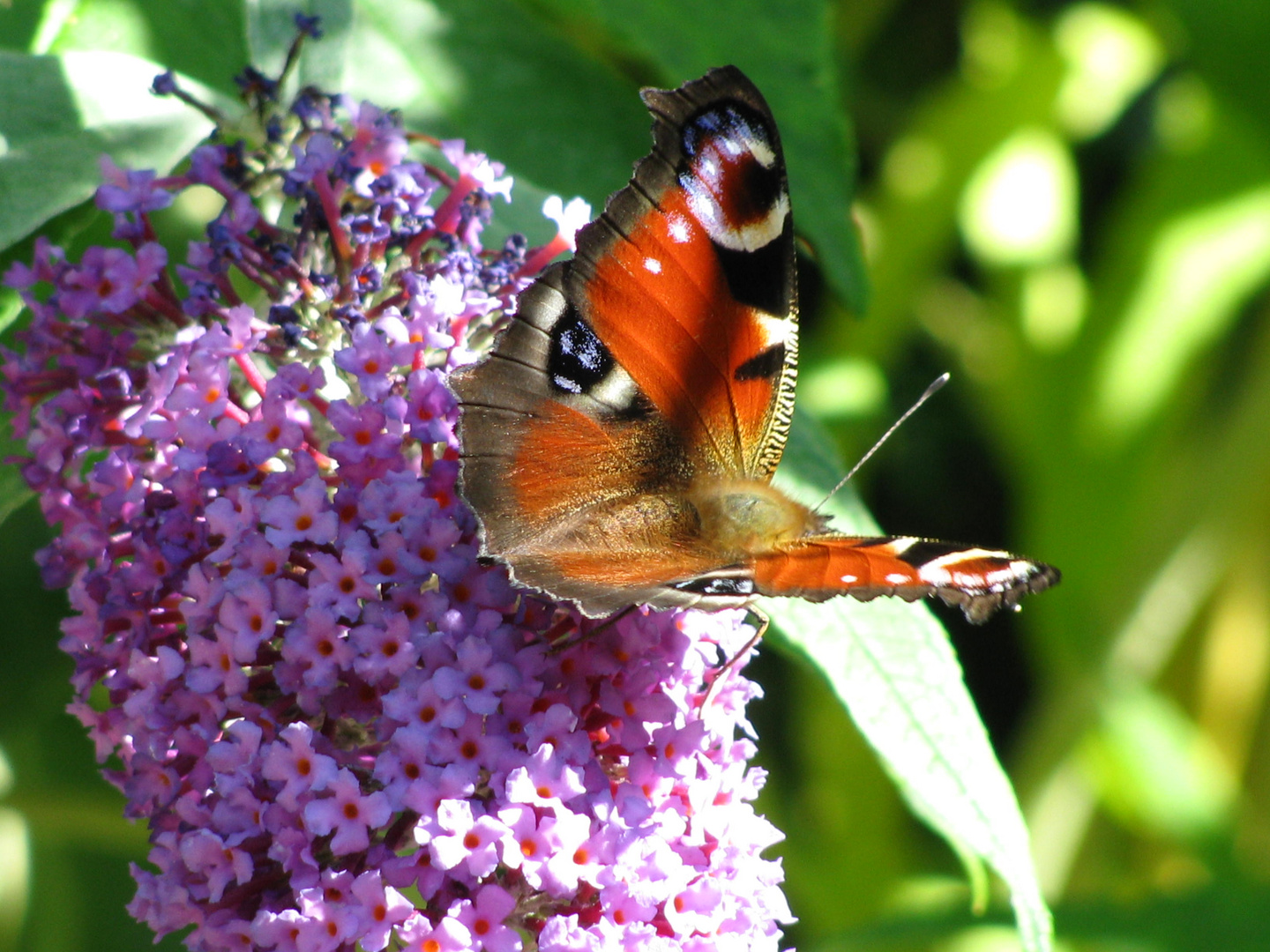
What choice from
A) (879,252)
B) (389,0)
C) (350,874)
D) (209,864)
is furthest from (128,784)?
(879,252)

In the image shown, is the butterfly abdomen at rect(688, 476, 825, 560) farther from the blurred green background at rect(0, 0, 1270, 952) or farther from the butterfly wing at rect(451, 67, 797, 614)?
the blurred green background at rect(0, 0, 1270, 952)

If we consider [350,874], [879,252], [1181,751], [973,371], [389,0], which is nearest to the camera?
[350,874]

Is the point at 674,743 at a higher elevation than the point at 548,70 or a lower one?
lower

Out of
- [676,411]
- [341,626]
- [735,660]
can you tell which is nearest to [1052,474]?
[676,411]

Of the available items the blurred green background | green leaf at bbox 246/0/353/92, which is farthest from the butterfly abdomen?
the blurred green background

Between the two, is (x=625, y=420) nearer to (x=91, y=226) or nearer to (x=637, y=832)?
(x=637, y=832)

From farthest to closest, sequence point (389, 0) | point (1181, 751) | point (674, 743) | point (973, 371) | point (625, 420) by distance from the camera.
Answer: point (973, 371)
point (1181, 751)
point (389, 0)
point (625, 420)
point (674, 743)
